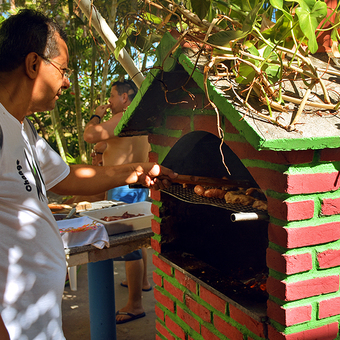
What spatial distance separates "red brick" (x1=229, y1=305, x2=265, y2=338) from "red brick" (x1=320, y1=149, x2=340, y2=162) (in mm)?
913

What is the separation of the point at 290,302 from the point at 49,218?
1286 millimetres

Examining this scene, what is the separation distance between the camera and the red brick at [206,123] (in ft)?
7.02

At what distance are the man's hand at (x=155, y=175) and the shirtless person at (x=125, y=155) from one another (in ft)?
6.47

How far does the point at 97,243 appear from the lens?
9.75ft

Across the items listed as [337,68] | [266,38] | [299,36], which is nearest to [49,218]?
[266,38]

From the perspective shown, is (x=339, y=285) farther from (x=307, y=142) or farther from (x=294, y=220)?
(x=307, y=142)

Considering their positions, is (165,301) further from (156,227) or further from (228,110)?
(228,110)

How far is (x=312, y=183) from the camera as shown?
1691 mm

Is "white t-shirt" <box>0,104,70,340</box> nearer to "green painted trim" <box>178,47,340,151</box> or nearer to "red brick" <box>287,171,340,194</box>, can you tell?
"green painted trim" <box>178,47,340,151</box>

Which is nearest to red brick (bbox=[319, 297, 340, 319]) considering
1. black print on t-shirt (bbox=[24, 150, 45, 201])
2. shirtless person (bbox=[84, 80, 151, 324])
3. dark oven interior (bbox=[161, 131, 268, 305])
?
dark oven interior (bbox=[161, 131, 268, 305])

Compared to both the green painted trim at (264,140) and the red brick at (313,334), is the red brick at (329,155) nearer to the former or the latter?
the green painted trim at (264,140)

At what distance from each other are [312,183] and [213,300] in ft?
3.40

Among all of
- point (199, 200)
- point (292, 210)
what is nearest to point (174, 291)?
point (199, 200)

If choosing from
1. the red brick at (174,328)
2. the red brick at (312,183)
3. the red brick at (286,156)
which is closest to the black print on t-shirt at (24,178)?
the red brick at (286,156)
